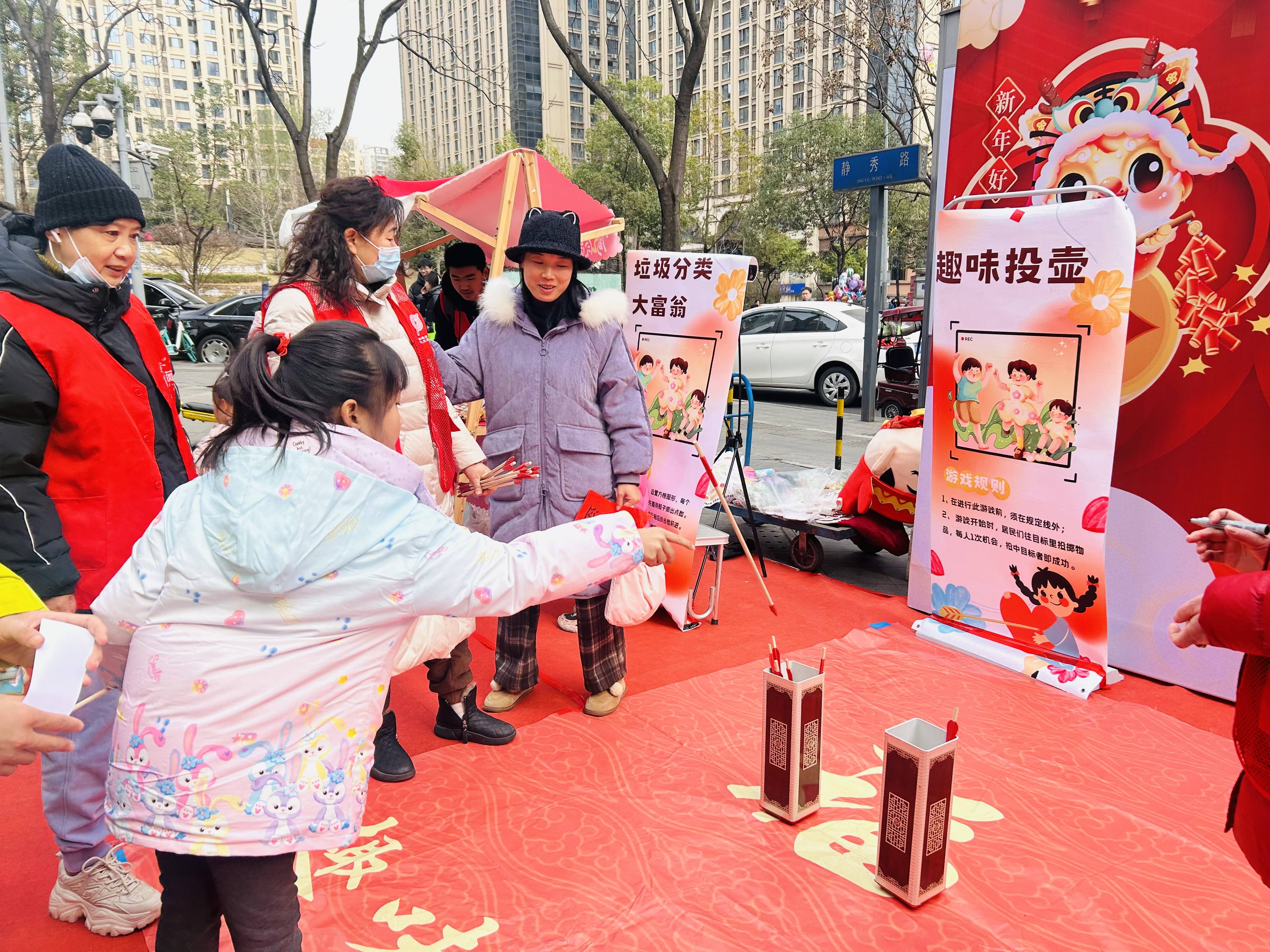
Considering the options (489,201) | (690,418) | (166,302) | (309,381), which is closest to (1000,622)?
(690,418)

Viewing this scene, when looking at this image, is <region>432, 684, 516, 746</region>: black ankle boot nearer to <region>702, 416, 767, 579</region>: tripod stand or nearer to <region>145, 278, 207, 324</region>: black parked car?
<region>702, 416, 767, 579</region>: tripod stand

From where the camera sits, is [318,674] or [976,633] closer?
[318,674]

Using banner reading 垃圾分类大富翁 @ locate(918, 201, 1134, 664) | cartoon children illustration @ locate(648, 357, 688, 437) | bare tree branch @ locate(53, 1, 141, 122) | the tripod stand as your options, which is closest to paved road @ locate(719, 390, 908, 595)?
the tripod stand

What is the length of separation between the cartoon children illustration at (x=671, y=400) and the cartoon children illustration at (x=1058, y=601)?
5.17 ft

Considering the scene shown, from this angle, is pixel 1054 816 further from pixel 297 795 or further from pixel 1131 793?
pixel 297 795

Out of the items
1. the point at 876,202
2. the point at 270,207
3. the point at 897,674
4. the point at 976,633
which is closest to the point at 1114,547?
the point at 976,633

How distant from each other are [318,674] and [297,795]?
175mm

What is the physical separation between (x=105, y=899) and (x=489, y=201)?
420cm

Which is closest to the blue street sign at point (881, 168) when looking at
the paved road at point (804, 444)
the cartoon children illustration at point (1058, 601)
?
the paved road at point (804, 444)

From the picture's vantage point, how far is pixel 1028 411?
329cm

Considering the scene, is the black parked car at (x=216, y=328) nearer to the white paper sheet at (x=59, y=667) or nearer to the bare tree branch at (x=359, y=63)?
the bare tree branch at (x=359, y=63)

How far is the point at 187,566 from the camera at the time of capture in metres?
1.23

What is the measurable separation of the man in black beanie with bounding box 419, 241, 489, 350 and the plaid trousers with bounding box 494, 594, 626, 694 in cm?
187

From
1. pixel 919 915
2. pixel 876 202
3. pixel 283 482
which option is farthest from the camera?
pixel 876 202
